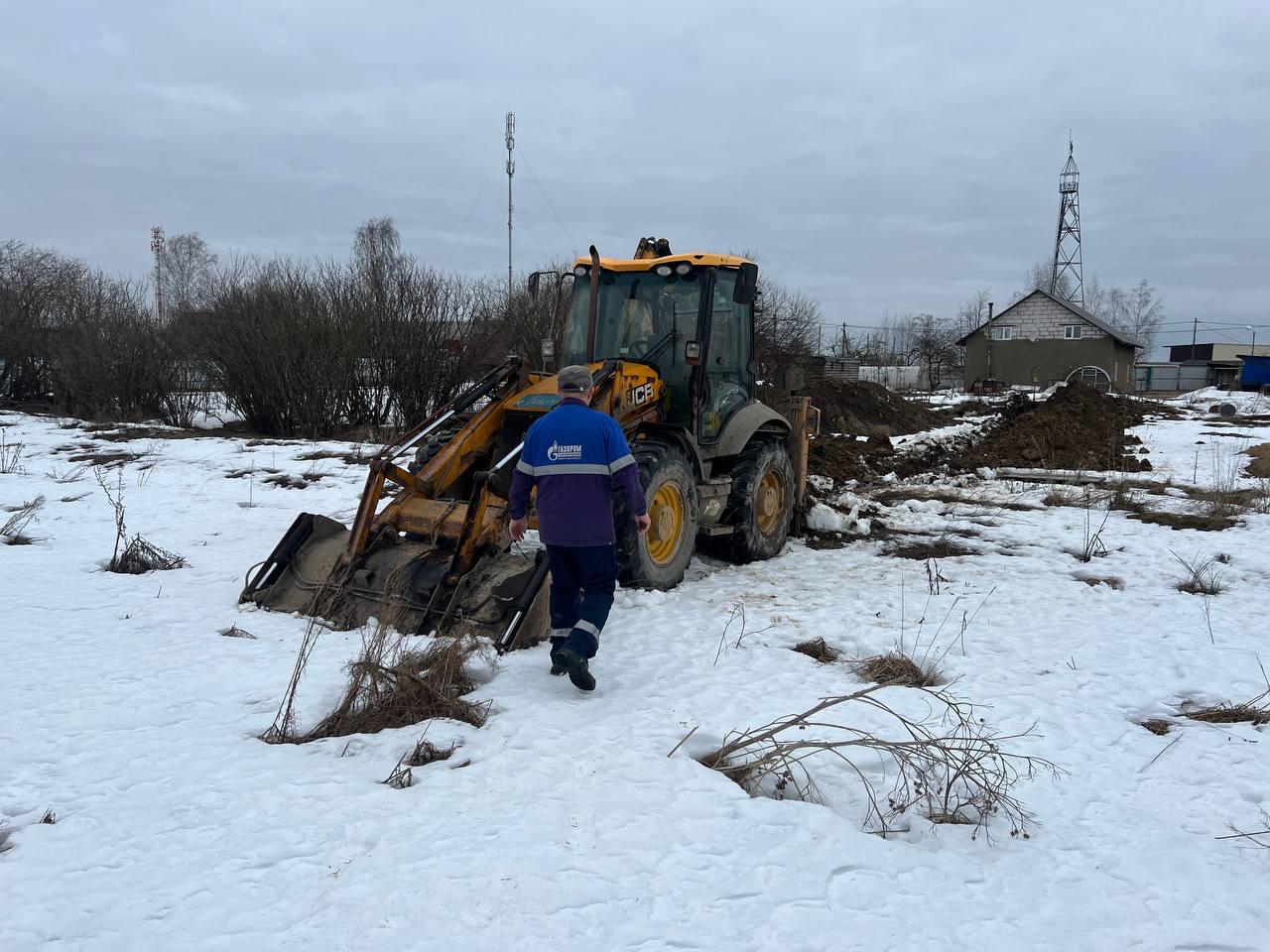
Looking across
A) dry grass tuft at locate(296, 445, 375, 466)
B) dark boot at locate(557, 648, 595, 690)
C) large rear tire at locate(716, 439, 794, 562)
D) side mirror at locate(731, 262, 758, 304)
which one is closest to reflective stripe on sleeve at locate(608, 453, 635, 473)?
dark boot at locate(557, 648, 595, 690)

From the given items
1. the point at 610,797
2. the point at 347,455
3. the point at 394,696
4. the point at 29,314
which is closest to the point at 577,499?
the point at 394,696

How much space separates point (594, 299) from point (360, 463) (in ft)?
23.5

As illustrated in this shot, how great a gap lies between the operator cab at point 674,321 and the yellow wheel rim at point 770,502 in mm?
901

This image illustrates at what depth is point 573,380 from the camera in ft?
15.2

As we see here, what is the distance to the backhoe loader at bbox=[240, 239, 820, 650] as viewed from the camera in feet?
17.3

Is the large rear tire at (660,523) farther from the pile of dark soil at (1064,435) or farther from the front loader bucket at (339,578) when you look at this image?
the pile of dark soil at (1064,435)

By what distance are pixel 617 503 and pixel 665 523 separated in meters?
0.69

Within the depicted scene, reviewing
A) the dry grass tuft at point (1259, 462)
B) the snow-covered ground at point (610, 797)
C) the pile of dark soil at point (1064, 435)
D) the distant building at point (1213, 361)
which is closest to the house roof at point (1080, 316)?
the distant building at point (1213, 361)

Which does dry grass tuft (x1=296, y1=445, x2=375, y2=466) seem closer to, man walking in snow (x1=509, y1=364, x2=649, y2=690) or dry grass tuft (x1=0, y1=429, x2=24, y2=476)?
dry grass tuft (x1=0, y1=429, x2=24, y2=476)

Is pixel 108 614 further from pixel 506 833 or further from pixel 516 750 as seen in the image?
pixel 506 833

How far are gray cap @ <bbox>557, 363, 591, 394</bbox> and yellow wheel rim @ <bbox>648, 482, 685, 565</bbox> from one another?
1.79 m

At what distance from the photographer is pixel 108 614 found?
208 inches

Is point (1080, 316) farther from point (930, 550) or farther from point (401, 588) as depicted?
point (401, 588)

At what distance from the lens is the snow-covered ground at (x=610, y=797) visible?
2.61 meters
